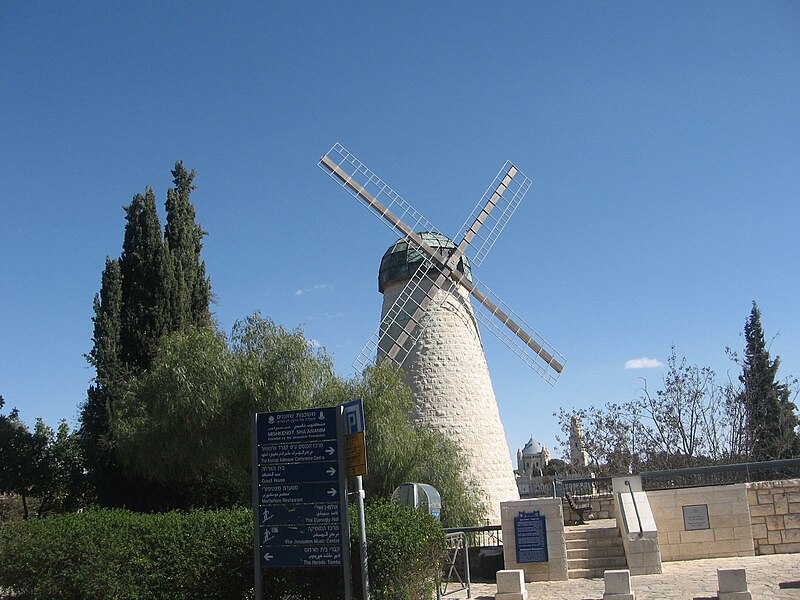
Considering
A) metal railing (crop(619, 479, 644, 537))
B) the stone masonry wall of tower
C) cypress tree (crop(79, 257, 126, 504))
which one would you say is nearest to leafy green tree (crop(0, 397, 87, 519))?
cypress tree (crop(79, 257, 126, 504))

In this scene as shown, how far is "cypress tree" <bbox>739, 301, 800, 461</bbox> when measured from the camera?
972 inches

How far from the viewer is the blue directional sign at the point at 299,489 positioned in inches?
277

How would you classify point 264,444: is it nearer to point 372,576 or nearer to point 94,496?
point 372,576

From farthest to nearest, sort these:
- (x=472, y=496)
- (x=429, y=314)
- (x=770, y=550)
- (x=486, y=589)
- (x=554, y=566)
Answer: (x=429, y=314), (x=472, y=496), (x=770, y=550), (x=554, y=566), (x=486, y=589)

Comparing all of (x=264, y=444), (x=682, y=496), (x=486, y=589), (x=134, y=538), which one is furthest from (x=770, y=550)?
(x=134, y=538)

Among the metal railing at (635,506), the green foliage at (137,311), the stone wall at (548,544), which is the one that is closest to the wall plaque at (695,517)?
the metal railing at (635,506)

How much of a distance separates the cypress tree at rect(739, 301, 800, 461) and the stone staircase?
13510 millimetres

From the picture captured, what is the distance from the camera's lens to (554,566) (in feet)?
36.1

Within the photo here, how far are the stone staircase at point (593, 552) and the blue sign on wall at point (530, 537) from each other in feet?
2.35

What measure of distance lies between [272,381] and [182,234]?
564 cm

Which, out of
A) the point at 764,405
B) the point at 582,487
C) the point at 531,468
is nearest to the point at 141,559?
the point at 582,487

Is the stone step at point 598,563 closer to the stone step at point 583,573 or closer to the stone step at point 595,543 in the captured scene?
the stone step at point 583,573

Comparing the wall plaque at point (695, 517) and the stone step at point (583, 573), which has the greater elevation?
the wall plaque at point (695, 517)

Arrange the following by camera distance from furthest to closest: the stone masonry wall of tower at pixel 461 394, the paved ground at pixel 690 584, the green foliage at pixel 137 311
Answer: the stone masonry wall of tower at pixel 461 394 → the green foliage at pixel 137 311 → the paved ground at pixel 690 584
